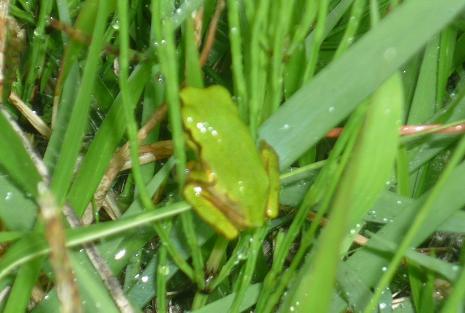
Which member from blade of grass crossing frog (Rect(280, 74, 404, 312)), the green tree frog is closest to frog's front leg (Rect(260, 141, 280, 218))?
the green tree frog

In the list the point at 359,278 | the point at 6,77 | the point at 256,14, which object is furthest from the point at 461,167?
the point at 6,77

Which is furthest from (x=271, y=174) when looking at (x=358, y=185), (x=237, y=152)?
(x=358, y=185)

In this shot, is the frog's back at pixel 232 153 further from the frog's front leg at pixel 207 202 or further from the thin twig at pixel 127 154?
the thin twig at pixel 127 154

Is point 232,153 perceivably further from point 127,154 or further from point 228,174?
point 127,154

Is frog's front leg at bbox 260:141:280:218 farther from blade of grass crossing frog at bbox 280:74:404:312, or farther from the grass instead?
blade of grass crossing frog at bbox 280:74:404:312

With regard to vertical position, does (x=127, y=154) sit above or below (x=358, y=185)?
above

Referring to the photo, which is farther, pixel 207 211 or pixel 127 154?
pixel 127 154

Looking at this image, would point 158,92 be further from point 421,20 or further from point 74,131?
point 421,20
